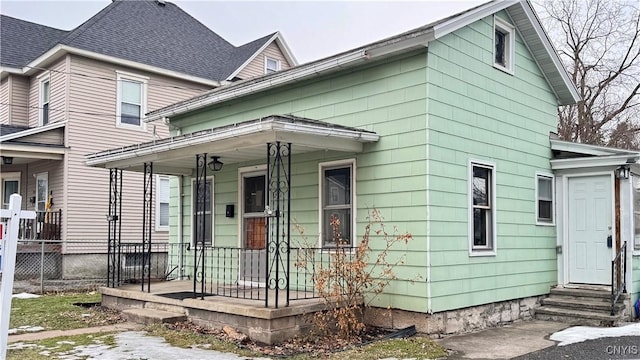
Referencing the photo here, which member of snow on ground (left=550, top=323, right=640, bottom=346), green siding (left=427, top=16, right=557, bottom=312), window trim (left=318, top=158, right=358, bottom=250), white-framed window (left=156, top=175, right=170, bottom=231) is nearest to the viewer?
snow on ground (left=550, top=323, right=640, bottom=346)

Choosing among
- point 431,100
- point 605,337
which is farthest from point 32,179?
point 605,337

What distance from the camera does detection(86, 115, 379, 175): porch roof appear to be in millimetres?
7465

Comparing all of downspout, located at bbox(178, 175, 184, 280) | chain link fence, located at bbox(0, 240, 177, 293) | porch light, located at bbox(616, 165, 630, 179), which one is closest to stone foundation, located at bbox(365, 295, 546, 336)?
porch light, located at bbox(616, 165, 630, 179)

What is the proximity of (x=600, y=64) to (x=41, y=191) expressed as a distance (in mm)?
22758

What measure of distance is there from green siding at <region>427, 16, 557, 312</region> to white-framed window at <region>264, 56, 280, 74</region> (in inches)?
496

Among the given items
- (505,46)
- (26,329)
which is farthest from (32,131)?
(505,46)

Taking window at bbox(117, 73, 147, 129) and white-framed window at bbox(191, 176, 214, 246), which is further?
window at bbox(117, 73, 147, 129)

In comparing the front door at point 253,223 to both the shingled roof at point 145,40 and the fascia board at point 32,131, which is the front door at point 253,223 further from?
the shingled roof at point 145,40

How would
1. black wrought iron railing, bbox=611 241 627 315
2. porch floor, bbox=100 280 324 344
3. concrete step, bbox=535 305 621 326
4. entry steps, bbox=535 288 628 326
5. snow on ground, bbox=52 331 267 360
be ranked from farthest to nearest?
black wrought iron railing, bbox=611 241 627 315
entry steps, bbox=535 288 628 326
concrete step, bbox=535 305 621 326
porch floor, bbox=100 280 324 344
snow on ground, bbox=52 331 267 360

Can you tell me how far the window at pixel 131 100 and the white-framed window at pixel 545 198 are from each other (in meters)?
12.2

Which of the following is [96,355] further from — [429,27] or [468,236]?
[429,27]

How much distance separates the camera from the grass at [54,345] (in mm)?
6666

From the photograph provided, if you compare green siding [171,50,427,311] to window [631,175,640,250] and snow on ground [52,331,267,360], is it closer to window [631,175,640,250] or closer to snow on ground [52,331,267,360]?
snow on ground [52,331,267,360]

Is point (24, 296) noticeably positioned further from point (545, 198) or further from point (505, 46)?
point (505, 46)
